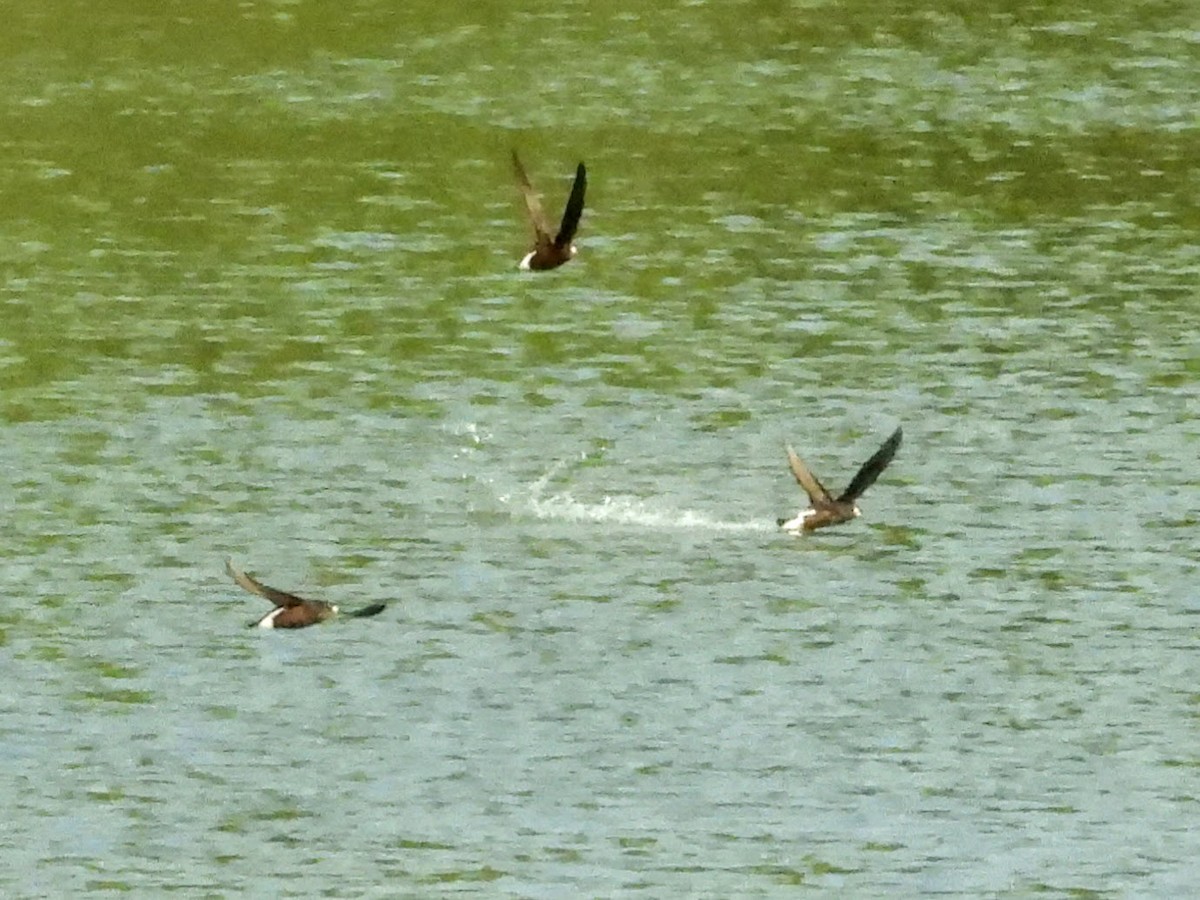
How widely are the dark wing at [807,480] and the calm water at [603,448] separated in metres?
1.00

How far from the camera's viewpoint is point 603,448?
84.6ft

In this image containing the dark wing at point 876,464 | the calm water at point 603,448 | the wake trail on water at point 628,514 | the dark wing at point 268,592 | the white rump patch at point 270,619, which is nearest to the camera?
the dark wing at point 268,592

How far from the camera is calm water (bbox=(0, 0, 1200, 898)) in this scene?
1856 centimetres

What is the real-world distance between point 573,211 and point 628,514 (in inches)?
198

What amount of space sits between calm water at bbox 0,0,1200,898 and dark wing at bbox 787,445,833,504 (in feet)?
3.28

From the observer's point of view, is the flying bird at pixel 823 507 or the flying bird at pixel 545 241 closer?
the flying bird at pixel 823 507

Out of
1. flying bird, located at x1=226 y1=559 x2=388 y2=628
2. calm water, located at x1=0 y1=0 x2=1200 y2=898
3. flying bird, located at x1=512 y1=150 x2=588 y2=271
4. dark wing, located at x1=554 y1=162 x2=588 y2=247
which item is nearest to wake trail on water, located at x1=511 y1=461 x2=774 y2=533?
calm water, located at x1=0 y1=0 x2=1200 y2=898

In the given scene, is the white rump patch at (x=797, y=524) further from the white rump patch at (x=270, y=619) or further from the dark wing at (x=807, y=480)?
the white rump patch at (x=270, y=619)

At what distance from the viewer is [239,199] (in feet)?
114

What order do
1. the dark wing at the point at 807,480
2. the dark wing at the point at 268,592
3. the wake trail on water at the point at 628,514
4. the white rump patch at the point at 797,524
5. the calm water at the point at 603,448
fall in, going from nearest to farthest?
the dark wing at the point at 268,592 → the calm water at the point at 603,448 → the dark wing at the point at 807,480 → the white rump patch at the point at 797,524 → the wake trail on water at the point at 628,514

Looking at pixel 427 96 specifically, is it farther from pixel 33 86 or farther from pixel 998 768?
pixel 998 768

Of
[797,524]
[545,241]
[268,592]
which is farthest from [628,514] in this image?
[268,592]

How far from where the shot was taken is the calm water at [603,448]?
1856 cm

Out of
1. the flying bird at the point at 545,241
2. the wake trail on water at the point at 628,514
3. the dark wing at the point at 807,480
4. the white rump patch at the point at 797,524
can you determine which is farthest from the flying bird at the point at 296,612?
the wake trail on water at the point at 628,514
